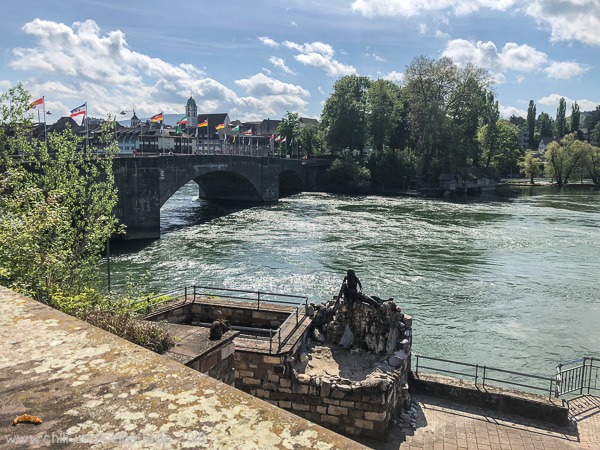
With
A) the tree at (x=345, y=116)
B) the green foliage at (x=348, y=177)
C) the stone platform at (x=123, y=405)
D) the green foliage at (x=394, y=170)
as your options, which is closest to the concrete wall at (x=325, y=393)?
the stone platform at (x=123, y=405)

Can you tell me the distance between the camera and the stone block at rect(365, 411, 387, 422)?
10891 mm

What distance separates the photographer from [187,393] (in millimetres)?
2602

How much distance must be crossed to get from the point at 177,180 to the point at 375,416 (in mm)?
38116

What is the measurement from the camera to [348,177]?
83.2 m

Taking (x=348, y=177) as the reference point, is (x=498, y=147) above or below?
above

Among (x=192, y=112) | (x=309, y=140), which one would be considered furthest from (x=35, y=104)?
(x=192, y=112)

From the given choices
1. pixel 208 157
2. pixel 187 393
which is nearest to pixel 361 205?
pixel 208 157

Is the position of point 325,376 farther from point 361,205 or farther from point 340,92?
point 340,92

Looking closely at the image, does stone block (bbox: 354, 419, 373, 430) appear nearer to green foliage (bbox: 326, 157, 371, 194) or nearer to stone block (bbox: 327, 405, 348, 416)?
stone block (bbox: 327, 405, 348, 416)

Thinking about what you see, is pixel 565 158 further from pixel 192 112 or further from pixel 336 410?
pixel 192 112

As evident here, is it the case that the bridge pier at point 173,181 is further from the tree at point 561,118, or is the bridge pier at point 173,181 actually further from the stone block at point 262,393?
the tree at point 561,118

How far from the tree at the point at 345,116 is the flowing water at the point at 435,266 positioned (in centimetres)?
3260

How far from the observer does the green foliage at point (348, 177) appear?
8131 centimetres

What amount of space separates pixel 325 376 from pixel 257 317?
3.38 meters
